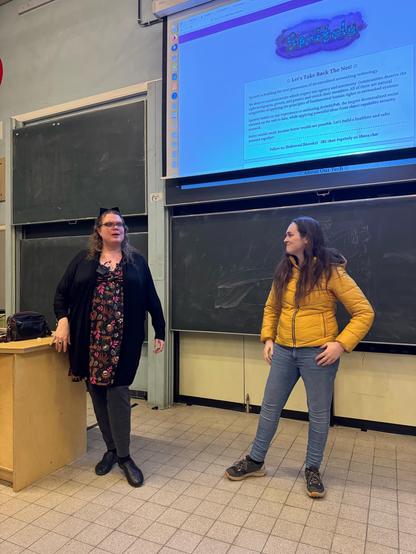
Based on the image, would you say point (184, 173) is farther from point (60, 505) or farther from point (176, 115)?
point (60, 505)

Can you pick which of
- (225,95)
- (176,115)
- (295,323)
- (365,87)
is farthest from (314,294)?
(176,115)

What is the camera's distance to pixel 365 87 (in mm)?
2379

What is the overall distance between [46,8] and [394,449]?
15.9ft

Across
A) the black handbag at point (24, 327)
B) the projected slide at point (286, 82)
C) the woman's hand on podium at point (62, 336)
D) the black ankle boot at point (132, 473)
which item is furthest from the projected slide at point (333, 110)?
the black ankle boot at point (132, 473)

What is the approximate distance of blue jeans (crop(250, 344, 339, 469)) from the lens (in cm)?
186

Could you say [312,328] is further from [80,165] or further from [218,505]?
[80,165]

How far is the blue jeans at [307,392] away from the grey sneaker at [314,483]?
27mm

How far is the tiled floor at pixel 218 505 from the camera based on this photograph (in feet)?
5.07

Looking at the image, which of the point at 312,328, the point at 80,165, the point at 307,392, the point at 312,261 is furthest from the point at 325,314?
the point at 80,165

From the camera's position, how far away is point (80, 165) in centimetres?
351

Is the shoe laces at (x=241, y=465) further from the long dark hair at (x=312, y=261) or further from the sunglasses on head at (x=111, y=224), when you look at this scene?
Result: the sunglasses on head at (x=111, y=224)

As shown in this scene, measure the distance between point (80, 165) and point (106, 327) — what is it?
6.80 ft

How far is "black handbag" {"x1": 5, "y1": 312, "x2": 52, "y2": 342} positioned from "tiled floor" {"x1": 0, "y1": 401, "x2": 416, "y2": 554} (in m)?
0.74

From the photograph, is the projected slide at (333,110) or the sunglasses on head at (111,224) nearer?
the sunglasses on head at (111,224)
